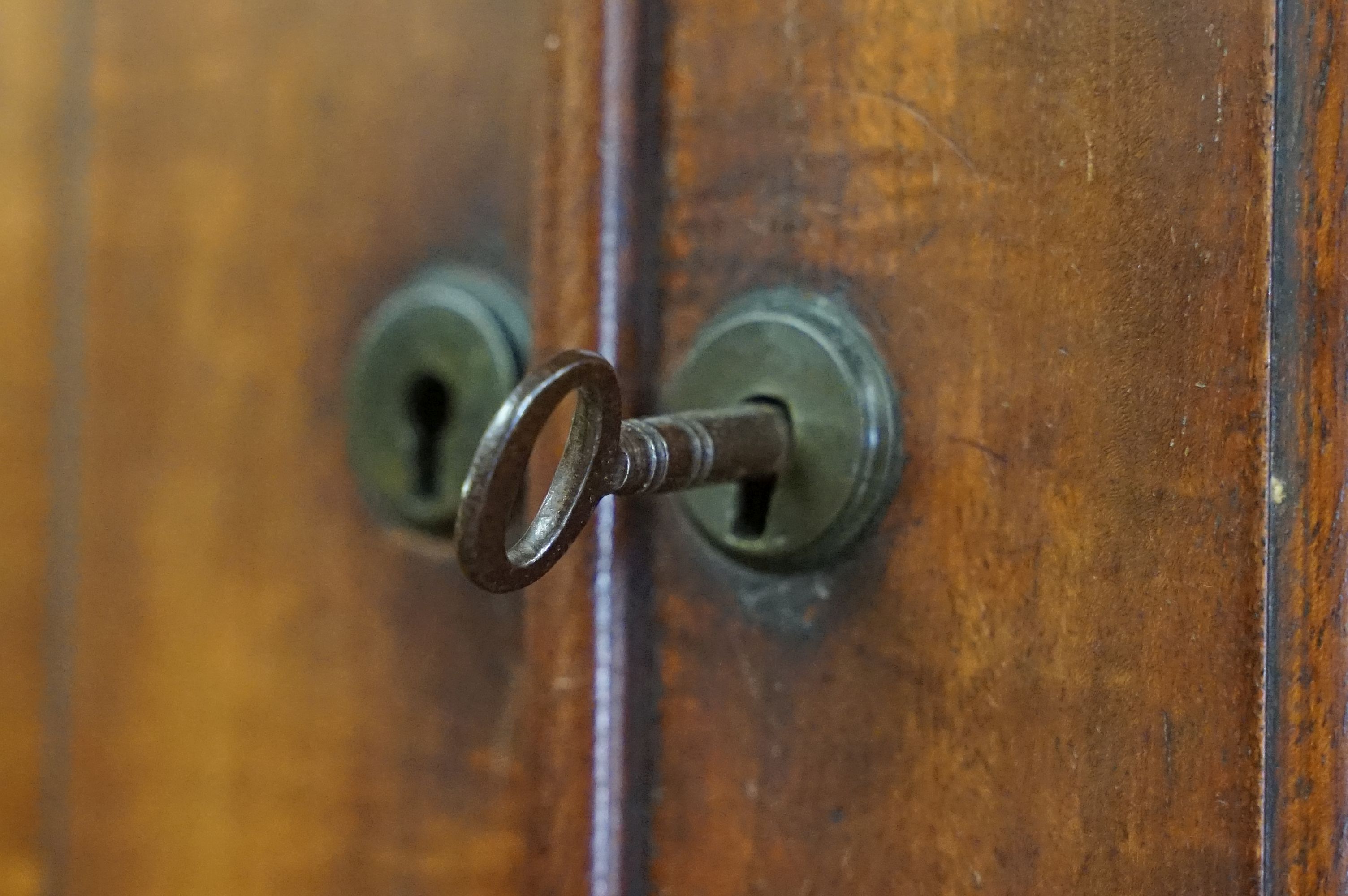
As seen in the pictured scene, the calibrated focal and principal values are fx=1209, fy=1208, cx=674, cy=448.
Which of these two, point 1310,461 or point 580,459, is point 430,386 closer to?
point 580,459

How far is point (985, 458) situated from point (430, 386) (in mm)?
221

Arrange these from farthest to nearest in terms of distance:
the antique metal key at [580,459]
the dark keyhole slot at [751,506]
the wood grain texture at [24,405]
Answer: the wood grain texture at [24,405]
the dark keyhole slot at [751,506]
the antique metal key at [580,459]

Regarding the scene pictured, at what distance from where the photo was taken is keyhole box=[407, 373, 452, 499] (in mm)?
454

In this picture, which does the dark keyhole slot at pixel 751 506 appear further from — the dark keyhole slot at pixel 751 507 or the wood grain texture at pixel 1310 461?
the wood grain texture at pixel 1310 461

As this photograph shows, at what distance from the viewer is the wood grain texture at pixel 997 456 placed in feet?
0.95

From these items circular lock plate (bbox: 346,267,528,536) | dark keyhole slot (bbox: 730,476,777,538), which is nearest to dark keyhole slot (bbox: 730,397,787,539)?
dark keyhole slot (bbox: 730,476,777,538)

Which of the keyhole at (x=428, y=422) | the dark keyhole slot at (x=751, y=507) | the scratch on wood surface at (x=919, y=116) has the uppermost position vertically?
the scratch on wood surface at (x=919, y=116)

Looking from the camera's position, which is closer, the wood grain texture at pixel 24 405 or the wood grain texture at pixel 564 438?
the wood grain texture at pixel 564 438

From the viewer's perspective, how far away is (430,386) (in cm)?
46

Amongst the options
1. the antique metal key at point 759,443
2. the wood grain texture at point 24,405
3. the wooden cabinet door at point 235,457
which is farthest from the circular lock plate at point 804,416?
the wood grain texture at point 24,405

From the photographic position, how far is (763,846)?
377 millimetres

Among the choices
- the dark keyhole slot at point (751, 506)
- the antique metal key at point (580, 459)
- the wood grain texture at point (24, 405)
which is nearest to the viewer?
the antique metal key at point (580, 459)

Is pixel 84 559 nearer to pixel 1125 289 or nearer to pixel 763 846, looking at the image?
pixel 763 846

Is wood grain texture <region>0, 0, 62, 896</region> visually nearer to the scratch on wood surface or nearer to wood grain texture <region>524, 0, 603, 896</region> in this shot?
wood grain texture <region>524, 0, 603, 896</region>
